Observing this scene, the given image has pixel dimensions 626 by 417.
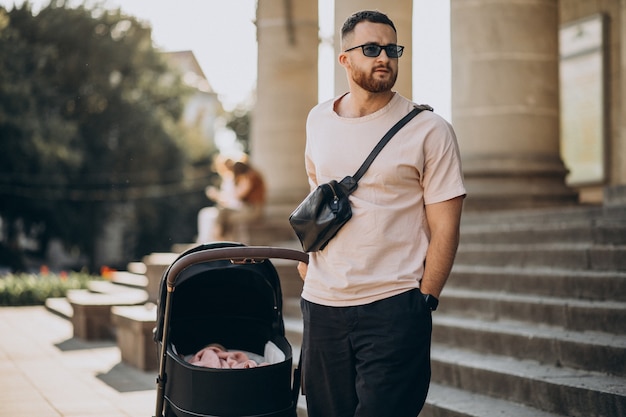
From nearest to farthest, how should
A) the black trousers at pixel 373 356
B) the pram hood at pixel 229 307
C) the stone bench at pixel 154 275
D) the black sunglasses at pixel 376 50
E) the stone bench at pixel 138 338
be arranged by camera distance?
1. the black trousers at pixel 373 356
2. the black sunglasses at pixel 376 50
3. the pram hood at pixel 229 307
4. the stone bench at pixel 138 338
5. the stone bench at pixel 154 275

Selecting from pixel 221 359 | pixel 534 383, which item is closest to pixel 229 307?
pixel 221 359

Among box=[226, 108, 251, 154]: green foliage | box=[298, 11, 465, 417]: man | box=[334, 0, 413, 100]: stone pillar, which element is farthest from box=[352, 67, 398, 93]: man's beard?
box=[226, 108, 251, 154]: green foliage

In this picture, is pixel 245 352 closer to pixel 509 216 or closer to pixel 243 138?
pixel 509 216

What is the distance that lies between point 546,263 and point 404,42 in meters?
2.63

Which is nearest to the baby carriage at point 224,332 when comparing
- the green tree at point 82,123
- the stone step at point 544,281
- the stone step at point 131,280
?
the stone step at point 544,281

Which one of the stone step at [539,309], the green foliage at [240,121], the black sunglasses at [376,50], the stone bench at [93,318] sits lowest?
the stone bench at [93,318]

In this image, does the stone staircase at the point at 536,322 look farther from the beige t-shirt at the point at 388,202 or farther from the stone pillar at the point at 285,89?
the stone pillar at the point at 285,89

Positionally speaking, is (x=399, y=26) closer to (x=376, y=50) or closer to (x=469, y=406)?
(x=469, y=406)

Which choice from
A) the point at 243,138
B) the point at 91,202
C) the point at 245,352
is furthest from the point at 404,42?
the point at 243,138

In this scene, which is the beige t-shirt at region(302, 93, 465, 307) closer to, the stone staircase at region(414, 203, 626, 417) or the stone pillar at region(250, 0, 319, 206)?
the stone staircase at region(414, 203, 626, 417)

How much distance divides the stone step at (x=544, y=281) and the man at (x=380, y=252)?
9.73ft

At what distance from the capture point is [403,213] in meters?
3.33

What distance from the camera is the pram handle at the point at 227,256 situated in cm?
383

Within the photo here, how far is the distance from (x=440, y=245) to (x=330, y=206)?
1.46 ft
